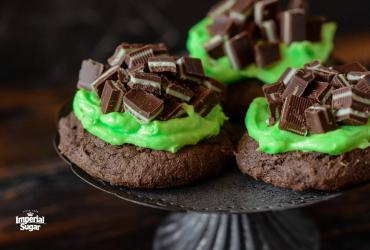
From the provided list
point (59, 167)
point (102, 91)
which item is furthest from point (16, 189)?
point (102, 91)

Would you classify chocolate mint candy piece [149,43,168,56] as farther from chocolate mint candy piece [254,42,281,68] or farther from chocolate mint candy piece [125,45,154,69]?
chocolate mint candy piece [254,42,281,68]

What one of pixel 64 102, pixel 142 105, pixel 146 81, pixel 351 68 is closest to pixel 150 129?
pixel 142 105

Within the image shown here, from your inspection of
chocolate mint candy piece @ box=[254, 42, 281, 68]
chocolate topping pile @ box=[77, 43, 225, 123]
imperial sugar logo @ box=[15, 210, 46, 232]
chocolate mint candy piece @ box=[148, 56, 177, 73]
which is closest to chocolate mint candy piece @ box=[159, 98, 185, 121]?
chocolate topping pile @ box=[77, 43, 225, 123]

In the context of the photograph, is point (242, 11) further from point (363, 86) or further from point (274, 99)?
point (363, 86)

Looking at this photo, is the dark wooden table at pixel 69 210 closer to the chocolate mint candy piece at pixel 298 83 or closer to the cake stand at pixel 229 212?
the cake stand at pixel 229 212

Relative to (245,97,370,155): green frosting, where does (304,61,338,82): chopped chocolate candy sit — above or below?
above

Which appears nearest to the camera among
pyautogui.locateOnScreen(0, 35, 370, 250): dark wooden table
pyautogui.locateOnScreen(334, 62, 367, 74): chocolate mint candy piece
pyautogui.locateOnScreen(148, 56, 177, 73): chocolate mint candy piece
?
pyautogui.locateOnScreen(148, 56, 177, 73): chocolate mint candy piece
